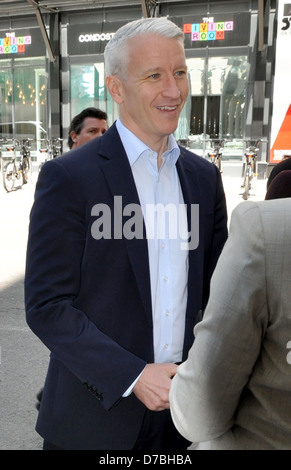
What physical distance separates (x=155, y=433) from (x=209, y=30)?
56.7ft

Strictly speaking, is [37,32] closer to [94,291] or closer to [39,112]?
[39,112]

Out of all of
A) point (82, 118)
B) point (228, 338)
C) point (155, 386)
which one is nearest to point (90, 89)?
point (82, 118)

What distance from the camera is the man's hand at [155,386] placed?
56.9 inches

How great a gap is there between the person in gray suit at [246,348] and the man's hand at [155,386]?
247mm

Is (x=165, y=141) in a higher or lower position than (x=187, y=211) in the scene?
higher

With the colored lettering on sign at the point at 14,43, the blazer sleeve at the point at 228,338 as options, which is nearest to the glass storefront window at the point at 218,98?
the colored lettering on sign at the point at 14,43

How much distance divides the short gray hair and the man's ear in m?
0.02

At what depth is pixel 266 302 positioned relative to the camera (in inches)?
39.6

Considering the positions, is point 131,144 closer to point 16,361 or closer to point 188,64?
point 16,361

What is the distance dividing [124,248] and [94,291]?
16 centimetres

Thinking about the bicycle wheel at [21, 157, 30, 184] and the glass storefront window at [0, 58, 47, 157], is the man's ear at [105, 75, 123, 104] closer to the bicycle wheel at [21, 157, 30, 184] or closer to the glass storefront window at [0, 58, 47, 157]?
the bicycle wheel at [21, 157, 30, 184]

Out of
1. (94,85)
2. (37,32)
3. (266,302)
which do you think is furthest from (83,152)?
(37,32)
